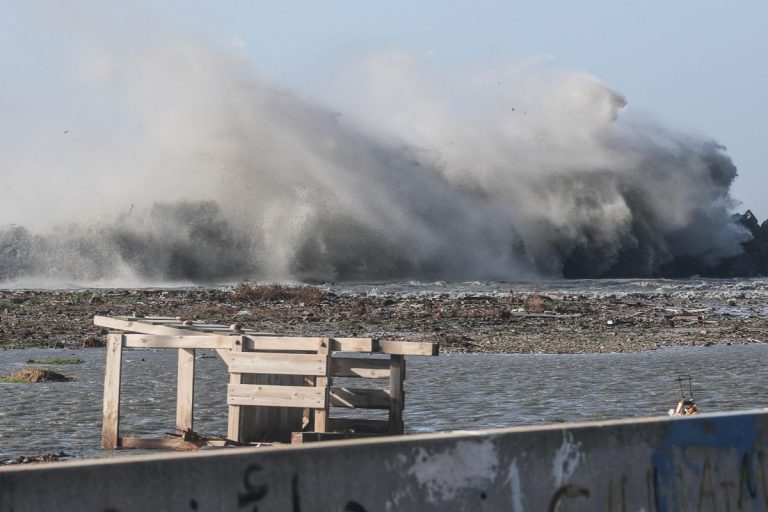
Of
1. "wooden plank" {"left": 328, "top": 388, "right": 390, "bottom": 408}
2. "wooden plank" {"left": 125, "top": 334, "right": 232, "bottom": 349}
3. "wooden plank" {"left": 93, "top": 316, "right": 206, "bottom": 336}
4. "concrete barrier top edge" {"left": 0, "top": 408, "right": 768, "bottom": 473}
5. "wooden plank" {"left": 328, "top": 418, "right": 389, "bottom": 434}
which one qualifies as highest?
"wooden plank" {"left": 93, "top": 316, "right": 206, "bottom": 336}

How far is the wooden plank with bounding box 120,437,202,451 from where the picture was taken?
13.9m

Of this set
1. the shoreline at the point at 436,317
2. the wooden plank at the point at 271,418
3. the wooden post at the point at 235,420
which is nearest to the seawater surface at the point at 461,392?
the wooden post at the point at 235,420

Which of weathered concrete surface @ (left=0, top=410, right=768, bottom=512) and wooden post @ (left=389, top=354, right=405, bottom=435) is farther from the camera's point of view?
wooden post @ (left=389, top=354, right=405, bottom=435)

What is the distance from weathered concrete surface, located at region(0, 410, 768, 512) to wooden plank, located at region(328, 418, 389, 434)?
661cm

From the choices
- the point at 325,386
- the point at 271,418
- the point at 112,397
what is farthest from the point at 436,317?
the point at 325,386

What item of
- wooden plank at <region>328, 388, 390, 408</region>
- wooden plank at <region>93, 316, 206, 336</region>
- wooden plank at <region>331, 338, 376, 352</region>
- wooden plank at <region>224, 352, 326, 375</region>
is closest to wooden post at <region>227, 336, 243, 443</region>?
wooden plank at <region>224, 352, 326, 375</region>

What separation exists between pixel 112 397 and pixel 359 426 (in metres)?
3.05

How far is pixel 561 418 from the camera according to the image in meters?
18.2

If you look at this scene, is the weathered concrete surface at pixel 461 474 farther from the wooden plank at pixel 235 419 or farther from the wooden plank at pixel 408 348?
the wooden plank at pixel 235 419

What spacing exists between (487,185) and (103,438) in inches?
2294

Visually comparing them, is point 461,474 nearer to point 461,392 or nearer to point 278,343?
point 278,343

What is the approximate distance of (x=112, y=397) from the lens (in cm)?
1484

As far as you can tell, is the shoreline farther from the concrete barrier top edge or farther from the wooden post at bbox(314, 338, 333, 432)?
the concrete barrier top edge

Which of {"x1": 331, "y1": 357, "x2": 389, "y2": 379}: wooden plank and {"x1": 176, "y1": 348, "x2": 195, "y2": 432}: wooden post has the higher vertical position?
{"x1": 331, "y1": 357, "x2": 389, "y2": 379}: wooden plank
